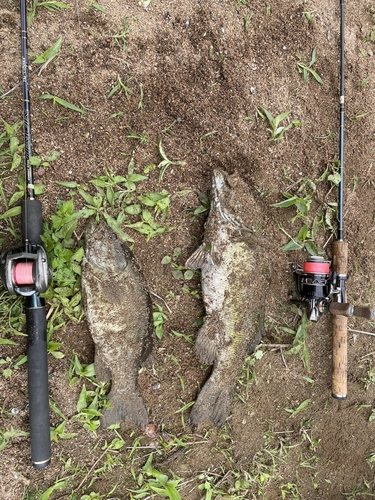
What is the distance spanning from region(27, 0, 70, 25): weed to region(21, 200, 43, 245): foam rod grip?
1.39 meters

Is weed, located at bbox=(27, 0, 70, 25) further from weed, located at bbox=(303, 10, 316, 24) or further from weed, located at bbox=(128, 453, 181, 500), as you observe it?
weed, located at bbox=(128, 453, 181, 500)

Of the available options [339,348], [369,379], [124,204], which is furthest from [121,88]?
[369,379]

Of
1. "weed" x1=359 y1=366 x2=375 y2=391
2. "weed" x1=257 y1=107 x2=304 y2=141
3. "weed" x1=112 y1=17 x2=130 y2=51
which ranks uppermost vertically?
"weed" x1=112 y1=17 x2=130 y2=51

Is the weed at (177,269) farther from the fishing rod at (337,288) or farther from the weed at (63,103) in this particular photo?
the weed at (63,103)

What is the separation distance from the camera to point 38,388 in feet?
10.0

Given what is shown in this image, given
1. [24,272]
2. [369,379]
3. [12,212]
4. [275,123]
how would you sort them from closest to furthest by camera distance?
1. [24,272]
2. [12,212]
3. [275,123]
4. [369,379]

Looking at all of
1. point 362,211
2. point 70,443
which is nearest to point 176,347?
point 70,443

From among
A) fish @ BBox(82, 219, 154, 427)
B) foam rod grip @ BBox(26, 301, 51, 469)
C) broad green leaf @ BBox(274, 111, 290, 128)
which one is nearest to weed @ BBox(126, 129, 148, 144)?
fish @ BBox(82, 219, 154, 427)

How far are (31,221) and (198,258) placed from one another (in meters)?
1.30

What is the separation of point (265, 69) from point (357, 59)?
1.02m

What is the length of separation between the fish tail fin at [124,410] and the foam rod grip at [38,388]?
48 cm

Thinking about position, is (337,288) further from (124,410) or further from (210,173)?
(124,410)

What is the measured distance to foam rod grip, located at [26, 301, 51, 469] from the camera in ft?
9.98

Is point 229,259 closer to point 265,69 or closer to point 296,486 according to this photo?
point 265,69
